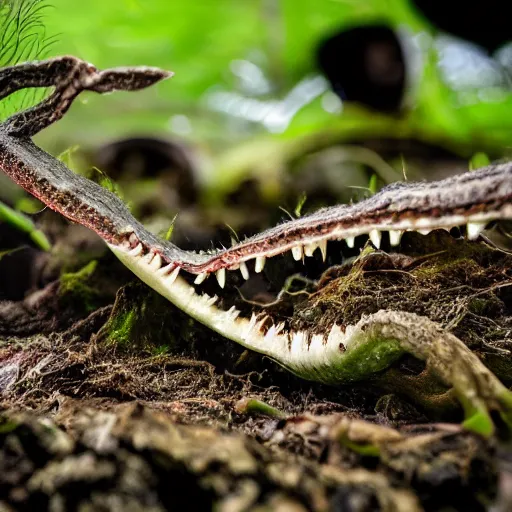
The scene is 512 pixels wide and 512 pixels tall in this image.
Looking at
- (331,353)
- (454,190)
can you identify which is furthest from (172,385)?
(454,190)

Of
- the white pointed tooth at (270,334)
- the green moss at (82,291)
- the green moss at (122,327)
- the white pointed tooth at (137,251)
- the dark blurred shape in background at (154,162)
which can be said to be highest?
the white pointed tooth at (137,251)

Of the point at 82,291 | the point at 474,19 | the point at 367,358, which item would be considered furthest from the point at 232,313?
the point at 474,19

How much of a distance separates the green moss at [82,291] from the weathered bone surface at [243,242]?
0.23 meters

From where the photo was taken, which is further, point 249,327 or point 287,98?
point 287,98

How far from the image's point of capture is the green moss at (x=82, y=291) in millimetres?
1165

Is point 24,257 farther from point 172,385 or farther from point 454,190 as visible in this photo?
point 454,190

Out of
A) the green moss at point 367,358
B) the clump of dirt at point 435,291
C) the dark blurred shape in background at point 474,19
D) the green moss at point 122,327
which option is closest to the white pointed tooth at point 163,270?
the green moss at point 122,327

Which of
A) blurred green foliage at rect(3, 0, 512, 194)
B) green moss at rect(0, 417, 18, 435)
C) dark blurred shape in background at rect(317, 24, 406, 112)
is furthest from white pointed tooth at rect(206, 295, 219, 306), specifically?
dark blurred shape in background at rect(317, 24, 406, 112)

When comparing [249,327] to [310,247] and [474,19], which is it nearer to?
[310,247]

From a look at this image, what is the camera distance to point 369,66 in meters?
2.68

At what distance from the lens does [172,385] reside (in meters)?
0.88

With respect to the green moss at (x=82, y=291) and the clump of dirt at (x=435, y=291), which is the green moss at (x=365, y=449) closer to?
the clump of dirt at (x=435, y=291)

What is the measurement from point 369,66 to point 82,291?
2102 mm

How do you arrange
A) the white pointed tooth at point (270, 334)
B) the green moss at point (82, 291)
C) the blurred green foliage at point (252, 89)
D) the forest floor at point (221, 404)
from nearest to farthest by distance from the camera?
the forest floor at point (221, 404) → the white pointed tooth at point (270, 334) → the green moss at point (82, 291) → the blurred green foliage at point (252, 89)
